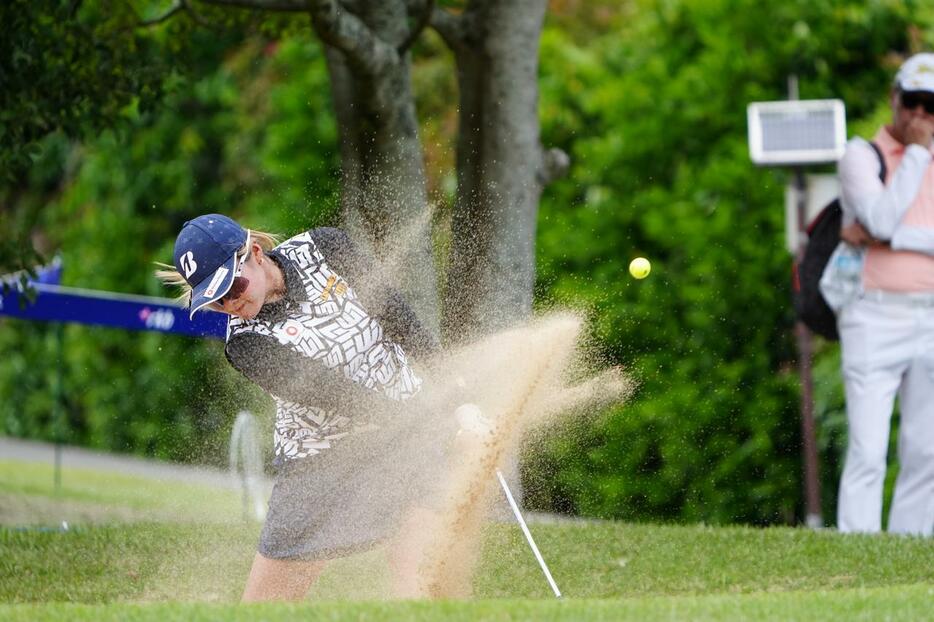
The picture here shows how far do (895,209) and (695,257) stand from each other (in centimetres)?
402

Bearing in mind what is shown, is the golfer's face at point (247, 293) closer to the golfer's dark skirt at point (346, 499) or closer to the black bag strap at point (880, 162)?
the golfer's dark skirt at point (346, 499)

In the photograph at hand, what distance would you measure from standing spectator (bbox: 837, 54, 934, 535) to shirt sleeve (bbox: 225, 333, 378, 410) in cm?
322

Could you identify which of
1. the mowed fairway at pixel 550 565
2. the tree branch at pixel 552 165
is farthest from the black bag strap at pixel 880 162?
the tree branch at pixel 552 165

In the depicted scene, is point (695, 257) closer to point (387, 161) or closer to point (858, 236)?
point (387, 161)

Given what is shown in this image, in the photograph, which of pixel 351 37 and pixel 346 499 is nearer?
pixel 346 499

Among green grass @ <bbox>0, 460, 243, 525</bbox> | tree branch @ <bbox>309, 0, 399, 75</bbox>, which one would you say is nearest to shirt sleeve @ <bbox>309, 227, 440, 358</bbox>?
tree branch @ <bbox>309, 0, 399, 75</bbox>

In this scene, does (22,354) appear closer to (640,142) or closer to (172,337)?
(172,337)

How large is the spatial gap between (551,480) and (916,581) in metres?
4.51

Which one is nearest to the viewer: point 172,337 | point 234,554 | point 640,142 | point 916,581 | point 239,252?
point 239,252

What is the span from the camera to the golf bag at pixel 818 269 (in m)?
8.29

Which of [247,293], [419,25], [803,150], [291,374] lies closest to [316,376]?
[291,374]

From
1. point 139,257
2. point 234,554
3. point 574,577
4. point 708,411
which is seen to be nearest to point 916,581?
point 574,577

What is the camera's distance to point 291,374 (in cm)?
550

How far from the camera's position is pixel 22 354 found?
17.5 m
